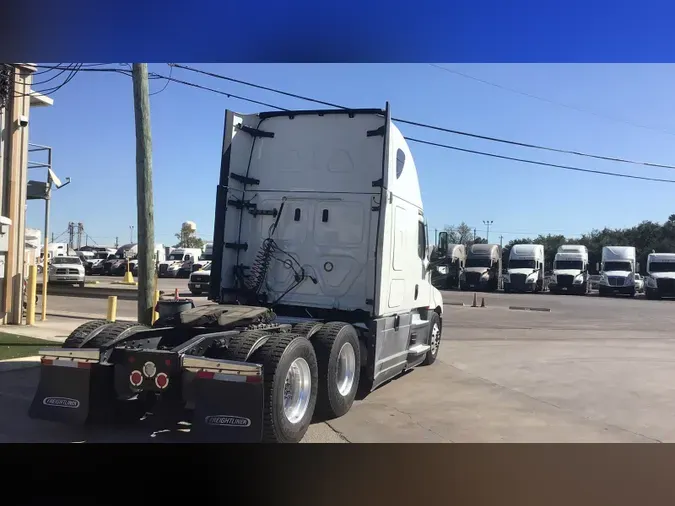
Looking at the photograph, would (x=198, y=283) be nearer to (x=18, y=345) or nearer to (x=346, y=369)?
(x=18, y=345)

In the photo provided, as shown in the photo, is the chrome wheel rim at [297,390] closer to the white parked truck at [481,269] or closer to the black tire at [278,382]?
the black tire at [278,382]

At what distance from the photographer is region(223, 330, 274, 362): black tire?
550cm

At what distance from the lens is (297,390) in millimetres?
6082

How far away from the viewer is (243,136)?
832 cm

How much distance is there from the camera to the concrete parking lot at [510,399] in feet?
21.5

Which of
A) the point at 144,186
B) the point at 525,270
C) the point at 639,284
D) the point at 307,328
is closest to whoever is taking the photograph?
the point at 307,328

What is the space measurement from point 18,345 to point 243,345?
23.1 feet

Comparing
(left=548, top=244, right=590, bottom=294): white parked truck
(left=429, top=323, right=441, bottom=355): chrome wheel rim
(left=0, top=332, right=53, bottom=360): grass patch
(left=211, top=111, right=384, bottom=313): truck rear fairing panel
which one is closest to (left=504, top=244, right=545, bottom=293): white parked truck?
(left=548, top=244, right=590, bottom=294): white parked truck

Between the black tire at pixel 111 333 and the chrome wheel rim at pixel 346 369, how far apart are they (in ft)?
7.44

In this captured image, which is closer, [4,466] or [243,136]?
[4,466]

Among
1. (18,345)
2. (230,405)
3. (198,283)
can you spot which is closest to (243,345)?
(230,405)

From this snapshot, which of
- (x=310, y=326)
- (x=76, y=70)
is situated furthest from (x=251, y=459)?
(x=76, y=70)
